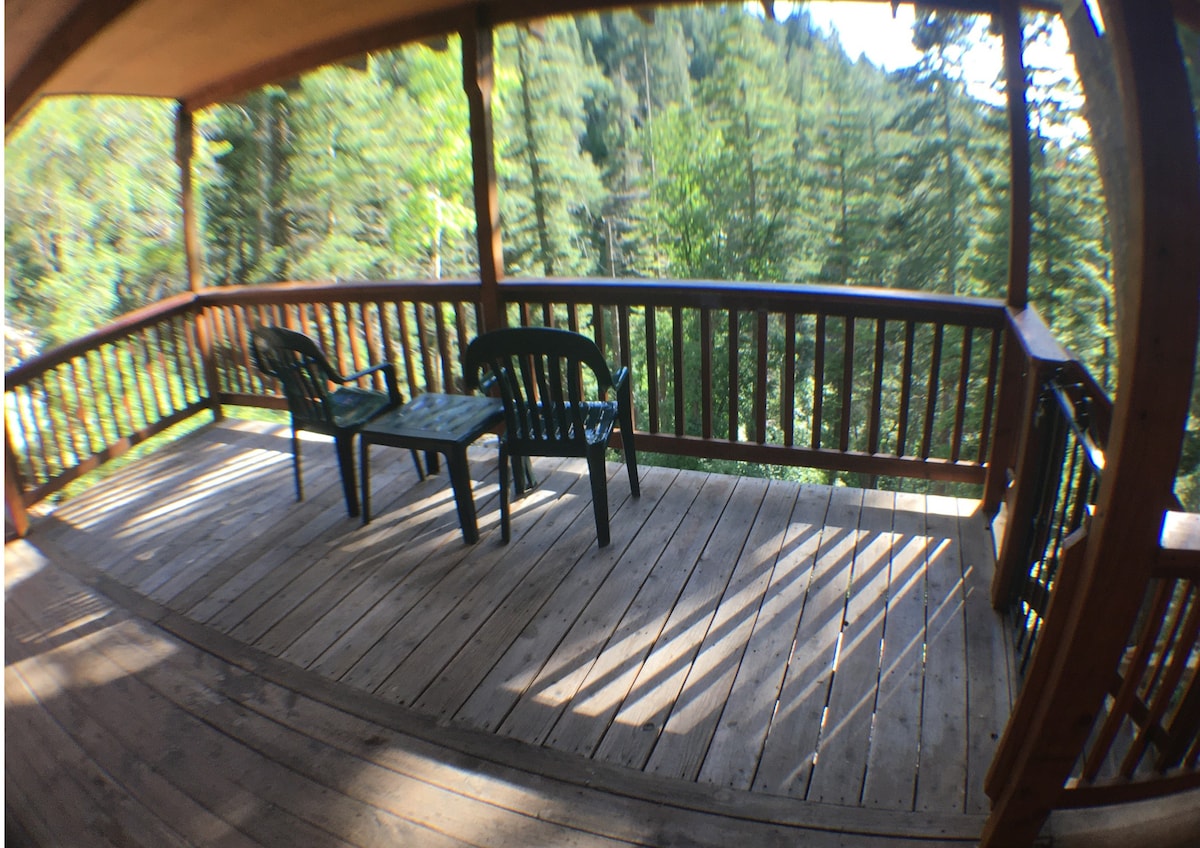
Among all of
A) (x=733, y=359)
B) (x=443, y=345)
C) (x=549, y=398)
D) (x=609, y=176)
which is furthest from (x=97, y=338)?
(x=609, y=176)

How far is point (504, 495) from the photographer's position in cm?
315

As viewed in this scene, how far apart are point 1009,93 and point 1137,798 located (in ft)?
7.99

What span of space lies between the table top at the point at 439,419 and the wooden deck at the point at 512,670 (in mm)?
480

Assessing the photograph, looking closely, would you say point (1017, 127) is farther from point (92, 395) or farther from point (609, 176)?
point (609, 176)

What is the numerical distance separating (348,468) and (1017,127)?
3096mm

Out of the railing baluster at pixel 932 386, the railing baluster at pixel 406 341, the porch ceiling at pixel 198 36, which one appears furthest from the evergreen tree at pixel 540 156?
the railing baluster at pixel 932 386

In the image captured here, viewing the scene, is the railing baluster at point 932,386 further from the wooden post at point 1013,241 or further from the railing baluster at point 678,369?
the railing baluster at point 678,369

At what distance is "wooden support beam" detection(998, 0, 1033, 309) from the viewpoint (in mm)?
2822

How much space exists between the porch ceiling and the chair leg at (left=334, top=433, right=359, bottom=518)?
1818 mm

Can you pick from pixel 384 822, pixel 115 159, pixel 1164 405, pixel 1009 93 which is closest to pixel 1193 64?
pixel 1009 93

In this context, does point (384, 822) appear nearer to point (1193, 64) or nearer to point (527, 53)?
point (1193, 64)

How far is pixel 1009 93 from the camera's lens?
9.41 ft

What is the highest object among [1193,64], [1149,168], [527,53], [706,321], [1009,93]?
[527,53]

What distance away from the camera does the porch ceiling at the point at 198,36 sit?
289 centimetres
